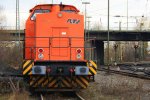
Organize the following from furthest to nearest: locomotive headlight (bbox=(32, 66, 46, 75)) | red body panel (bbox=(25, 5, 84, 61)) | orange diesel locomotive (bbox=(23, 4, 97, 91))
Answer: red body panel (bbox=(25, 5, 84, 61)) → orange diesel locomotive (bbox=(23, 4, 97, 91)) → locomotive headlight (bbox=(32, 66, 46, 75))

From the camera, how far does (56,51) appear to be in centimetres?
1585

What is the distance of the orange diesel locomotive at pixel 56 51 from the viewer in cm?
1505

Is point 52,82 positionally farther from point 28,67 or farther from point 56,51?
point 56,51

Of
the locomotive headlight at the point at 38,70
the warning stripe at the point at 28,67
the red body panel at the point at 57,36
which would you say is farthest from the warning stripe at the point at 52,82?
the red body panel at the point at 57,36

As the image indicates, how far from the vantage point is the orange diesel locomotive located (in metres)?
15.0

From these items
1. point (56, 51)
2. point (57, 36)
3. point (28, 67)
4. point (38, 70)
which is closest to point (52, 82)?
point (38, 70)

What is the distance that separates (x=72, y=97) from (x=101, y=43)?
202 feet

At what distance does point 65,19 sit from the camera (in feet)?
52.6

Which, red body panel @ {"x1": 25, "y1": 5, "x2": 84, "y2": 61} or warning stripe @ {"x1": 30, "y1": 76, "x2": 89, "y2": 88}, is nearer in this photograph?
warning stripe @ {"x1": 30, "y1": 76, "x2": 89, "y2": 88}

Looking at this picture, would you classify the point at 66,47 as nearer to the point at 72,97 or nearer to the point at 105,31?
the point at 72,97

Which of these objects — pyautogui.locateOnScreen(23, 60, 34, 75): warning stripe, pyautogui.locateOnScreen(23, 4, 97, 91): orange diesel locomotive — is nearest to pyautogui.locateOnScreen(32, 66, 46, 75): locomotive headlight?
pyautogui.locateOnScreen(23, 4, 97, 91): orange diesel locomotive

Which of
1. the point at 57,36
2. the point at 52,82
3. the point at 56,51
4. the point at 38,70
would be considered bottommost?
the point at 52,82

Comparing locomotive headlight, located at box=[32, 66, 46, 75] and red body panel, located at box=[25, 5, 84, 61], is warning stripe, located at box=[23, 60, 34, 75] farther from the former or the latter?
red body panel, located at box=[25, 5, 84, 61]

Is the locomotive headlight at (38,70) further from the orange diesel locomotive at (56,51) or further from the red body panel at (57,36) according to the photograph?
the red body panel at (57,36)
